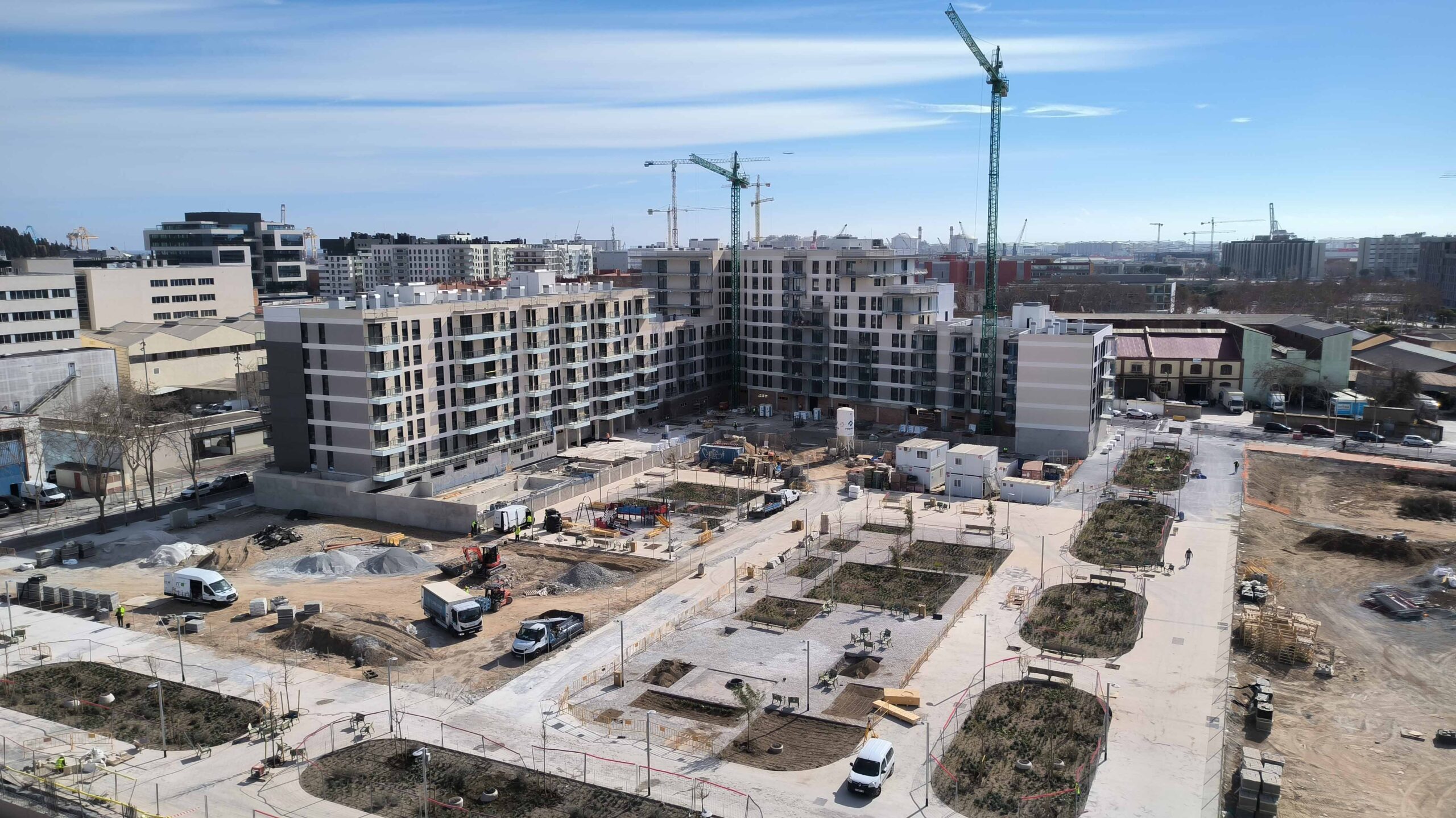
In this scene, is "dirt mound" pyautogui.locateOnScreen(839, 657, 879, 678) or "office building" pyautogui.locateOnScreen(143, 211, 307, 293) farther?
"office building" pyautogui.locateOnScreen(143, 211, 307, 293)

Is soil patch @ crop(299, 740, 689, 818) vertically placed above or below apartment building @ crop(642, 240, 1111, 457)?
below

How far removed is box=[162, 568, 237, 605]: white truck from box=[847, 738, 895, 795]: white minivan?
30336 mm

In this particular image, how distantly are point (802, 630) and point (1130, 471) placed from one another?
3699 cm

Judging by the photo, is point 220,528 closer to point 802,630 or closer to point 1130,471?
point 802,630

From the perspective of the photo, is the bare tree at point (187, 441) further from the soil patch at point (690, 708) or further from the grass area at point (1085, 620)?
the grass area at point (1085, 620)

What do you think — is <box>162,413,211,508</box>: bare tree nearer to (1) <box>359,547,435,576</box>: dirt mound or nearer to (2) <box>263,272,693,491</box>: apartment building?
(2) <box>263,272,693,491</box>: apartment building

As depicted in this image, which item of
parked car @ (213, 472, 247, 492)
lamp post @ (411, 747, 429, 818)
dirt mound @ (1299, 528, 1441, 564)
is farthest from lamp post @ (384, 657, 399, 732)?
dirt mound @ (1299, 528, 1441, 564)

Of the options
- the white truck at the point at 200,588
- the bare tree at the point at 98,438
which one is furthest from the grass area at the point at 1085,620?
the bare tree at the point at 98,438

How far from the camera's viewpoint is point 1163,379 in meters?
93.8

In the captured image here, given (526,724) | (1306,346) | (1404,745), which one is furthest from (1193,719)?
(1306,346)

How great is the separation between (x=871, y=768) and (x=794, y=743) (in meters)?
3.64

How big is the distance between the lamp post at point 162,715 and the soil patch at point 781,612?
21272 millimetres

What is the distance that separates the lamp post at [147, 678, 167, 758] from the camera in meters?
30.2

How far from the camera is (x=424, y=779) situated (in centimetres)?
2652
